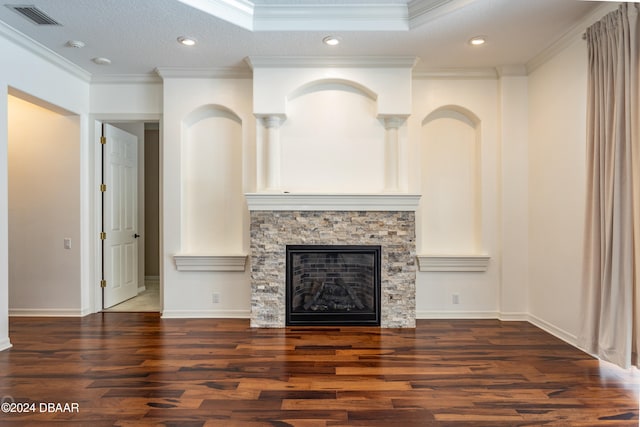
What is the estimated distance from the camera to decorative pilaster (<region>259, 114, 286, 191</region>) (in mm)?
4371

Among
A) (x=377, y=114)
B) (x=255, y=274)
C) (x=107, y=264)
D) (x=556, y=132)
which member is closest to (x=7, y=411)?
(x=255, y=274)

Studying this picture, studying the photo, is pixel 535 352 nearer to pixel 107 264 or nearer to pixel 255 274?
pixel 255 274

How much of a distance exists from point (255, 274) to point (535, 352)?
9.06ft

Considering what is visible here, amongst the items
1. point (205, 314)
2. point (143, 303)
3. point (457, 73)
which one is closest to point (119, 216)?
point (143, 303)

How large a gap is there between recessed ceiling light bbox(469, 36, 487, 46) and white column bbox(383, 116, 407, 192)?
96 cm

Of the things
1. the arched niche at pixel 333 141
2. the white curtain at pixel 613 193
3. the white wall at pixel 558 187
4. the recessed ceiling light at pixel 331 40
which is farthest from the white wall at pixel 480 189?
the white curtain at pixel 613 193

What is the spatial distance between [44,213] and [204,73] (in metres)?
2.50

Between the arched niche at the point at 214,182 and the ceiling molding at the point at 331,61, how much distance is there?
29.8 inches

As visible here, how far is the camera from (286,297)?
428cm

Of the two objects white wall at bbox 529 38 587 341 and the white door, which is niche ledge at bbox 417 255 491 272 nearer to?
white wall at bbox 529 38 587 341

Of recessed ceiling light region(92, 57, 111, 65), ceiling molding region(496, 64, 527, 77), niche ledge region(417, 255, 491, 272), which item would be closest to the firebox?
niche ledge region(417, 255, 491, 272)

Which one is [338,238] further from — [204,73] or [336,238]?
[204,73]

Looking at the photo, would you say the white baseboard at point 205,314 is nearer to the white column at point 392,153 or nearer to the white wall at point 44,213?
the white wall at point 44,213

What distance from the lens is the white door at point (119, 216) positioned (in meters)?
5.00
